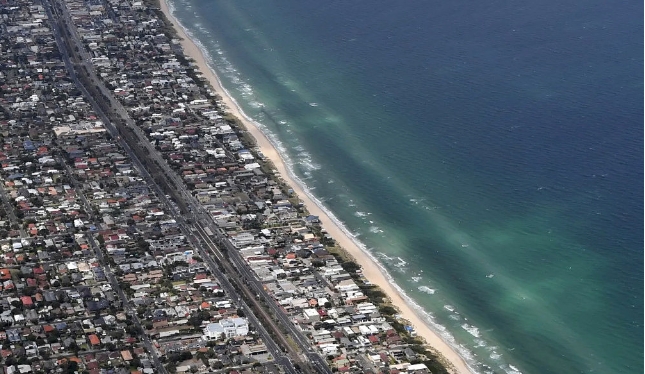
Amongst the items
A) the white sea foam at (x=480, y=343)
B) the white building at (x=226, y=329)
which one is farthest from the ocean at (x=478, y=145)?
the white building at (x=226, y=329)

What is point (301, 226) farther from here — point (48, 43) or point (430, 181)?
point (48, 43)

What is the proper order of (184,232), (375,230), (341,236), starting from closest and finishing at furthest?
(184,232)
(341,236)
(375,230)

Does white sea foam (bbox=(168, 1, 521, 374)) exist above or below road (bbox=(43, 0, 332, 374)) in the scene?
above

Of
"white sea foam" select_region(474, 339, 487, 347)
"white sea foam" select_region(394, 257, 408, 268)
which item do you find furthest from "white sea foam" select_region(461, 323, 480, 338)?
"white sea foam" select_region(394, 257, 408, 268)

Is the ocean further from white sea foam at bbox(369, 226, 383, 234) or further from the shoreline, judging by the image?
the shoreline

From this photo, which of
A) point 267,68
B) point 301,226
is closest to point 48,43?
point 267,68

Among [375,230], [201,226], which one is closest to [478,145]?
[375,230]

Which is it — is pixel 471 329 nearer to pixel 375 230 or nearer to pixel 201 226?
pixel 375 230

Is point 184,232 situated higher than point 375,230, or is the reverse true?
point 375,230

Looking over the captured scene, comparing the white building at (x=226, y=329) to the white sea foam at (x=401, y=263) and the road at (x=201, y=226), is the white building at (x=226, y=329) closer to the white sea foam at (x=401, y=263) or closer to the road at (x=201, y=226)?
the road at (x=201, y=226)
